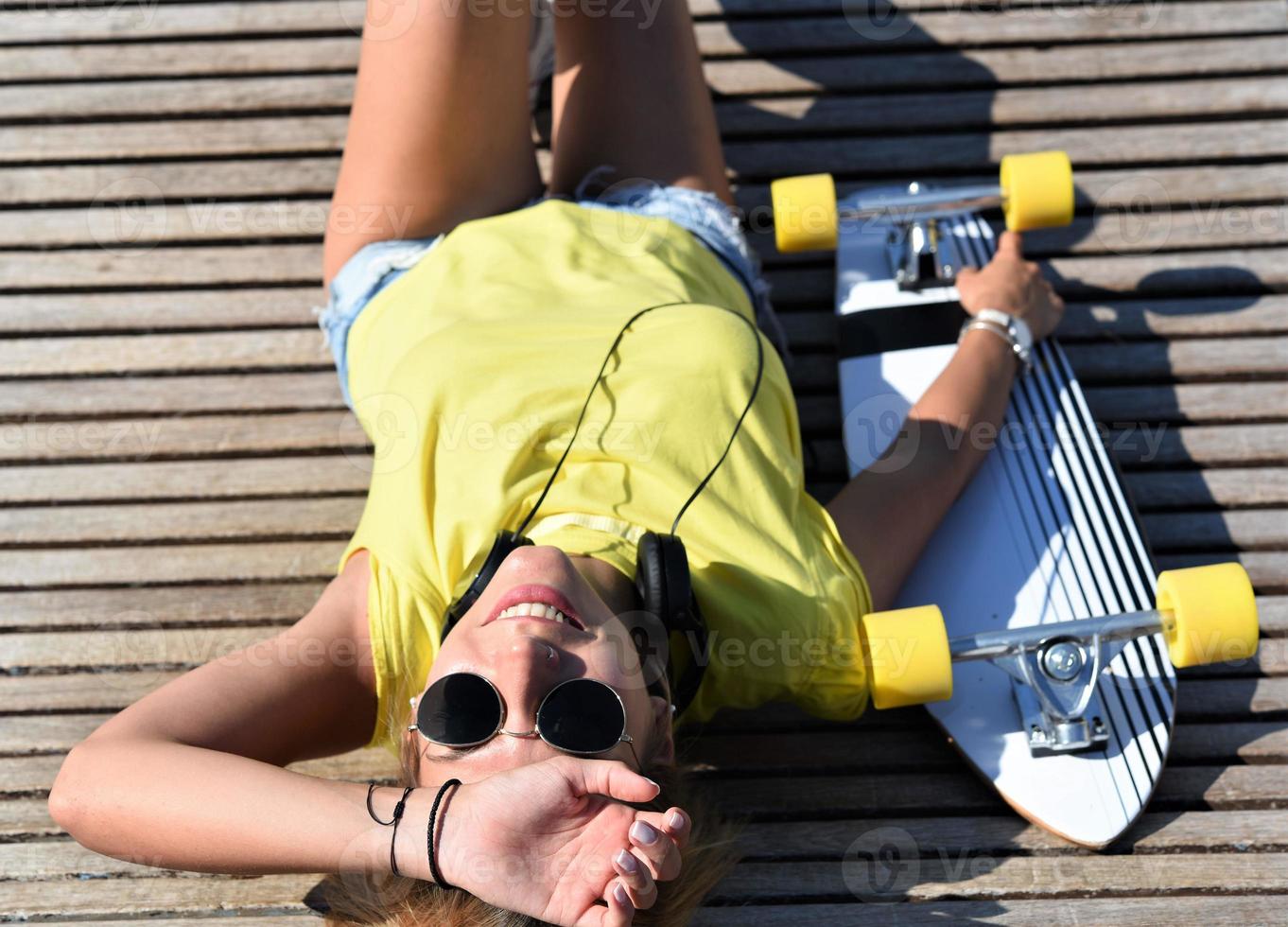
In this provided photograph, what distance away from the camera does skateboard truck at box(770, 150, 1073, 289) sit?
265cm

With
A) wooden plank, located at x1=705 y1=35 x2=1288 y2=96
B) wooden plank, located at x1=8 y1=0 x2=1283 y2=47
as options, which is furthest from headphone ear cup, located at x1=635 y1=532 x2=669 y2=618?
wooden plank, located at x1=8 y1=0 x2=1283 y2=47

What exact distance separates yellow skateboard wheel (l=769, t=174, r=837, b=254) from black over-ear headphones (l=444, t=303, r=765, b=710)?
83 cm

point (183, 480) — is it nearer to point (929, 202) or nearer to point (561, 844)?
point (561, 844)

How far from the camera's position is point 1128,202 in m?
3.01

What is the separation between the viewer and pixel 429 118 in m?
2.39

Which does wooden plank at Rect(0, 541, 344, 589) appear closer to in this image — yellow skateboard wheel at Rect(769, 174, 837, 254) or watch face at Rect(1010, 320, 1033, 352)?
yellow skateboard wheel at Rect(769, 174, 837, 254)

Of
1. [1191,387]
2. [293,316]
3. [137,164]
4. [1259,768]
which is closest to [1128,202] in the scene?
[1191,387]

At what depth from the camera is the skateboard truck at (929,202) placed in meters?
2.65

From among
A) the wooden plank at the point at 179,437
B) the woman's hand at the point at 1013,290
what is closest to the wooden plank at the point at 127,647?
the wooden plank at the point at 179,437

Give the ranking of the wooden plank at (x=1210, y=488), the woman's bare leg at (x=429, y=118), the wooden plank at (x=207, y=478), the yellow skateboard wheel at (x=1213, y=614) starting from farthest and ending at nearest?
the wooden plank at (x=207, y=478)
the wooden plank at (x=1210, y=488)
the woman's bare leg at (x=429, y=118)
the yellow skateboard wheel at (x=1213, y=614)

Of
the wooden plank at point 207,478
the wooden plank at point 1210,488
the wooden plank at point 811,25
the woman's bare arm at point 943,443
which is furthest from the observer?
the wooden plank at point 811,25

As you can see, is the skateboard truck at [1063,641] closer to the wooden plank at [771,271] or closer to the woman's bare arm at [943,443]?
the woman's bare arm at [943,443]

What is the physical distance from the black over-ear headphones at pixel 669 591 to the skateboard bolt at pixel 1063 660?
0.60m

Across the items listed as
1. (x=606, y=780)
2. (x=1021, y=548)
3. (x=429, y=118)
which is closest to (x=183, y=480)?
(x=429, y=118)
